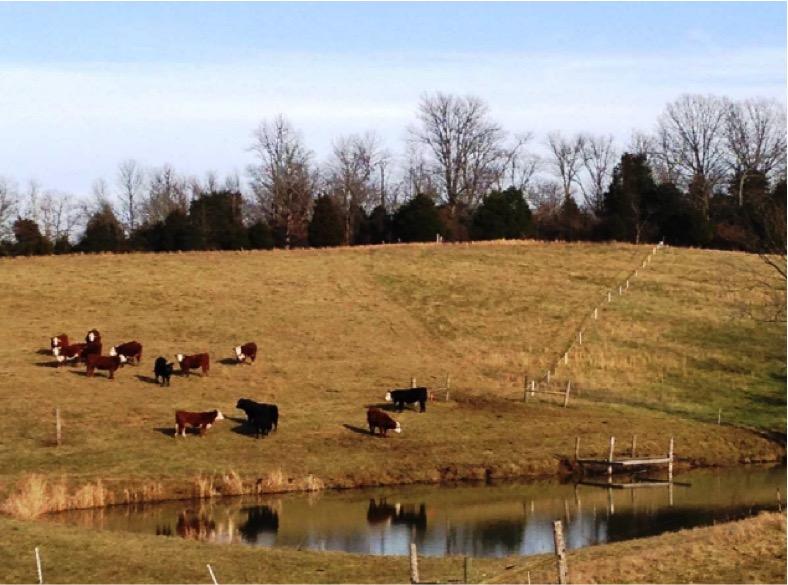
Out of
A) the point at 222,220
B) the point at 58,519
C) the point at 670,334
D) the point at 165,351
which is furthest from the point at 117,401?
the point at 222,220

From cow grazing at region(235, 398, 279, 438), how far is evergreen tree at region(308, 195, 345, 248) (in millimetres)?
50489

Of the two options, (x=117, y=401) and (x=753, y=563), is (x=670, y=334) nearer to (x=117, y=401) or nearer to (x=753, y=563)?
(x=117, y=401)

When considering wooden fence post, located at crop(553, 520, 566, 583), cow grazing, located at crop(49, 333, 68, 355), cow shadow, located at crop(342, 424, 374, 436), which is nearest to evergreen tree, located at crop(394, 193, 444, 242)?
cow grazing, located at crop(49, 333, 68, 355)

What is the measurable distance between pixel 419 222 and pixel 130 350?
45.9m

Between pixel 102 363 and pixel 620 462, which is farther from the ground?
pixel 102 363

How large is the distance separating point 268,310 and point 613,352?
18.8 m

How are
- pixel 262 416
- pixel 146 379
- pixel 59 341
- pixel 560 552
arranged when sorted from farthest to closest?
1. pixel 59 341
2. pixel 146 379
3. pixel 262 416
4. pixel 560 552

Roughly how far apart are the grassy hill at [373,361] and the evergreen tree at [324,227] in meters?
11.1

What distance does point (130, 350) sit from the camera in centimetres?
4812

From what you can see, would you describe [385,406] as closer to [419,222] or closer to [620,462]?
[620,462]

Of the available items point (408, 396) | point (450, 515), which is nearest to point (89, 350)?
point (408, 396)

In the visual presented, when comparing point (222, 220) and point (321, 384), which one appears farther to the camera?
point (222, 220)

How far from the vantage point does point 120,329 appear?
5472 cm

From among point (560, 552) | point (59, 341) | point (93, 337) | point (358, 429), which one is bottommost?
point (358, 429)
